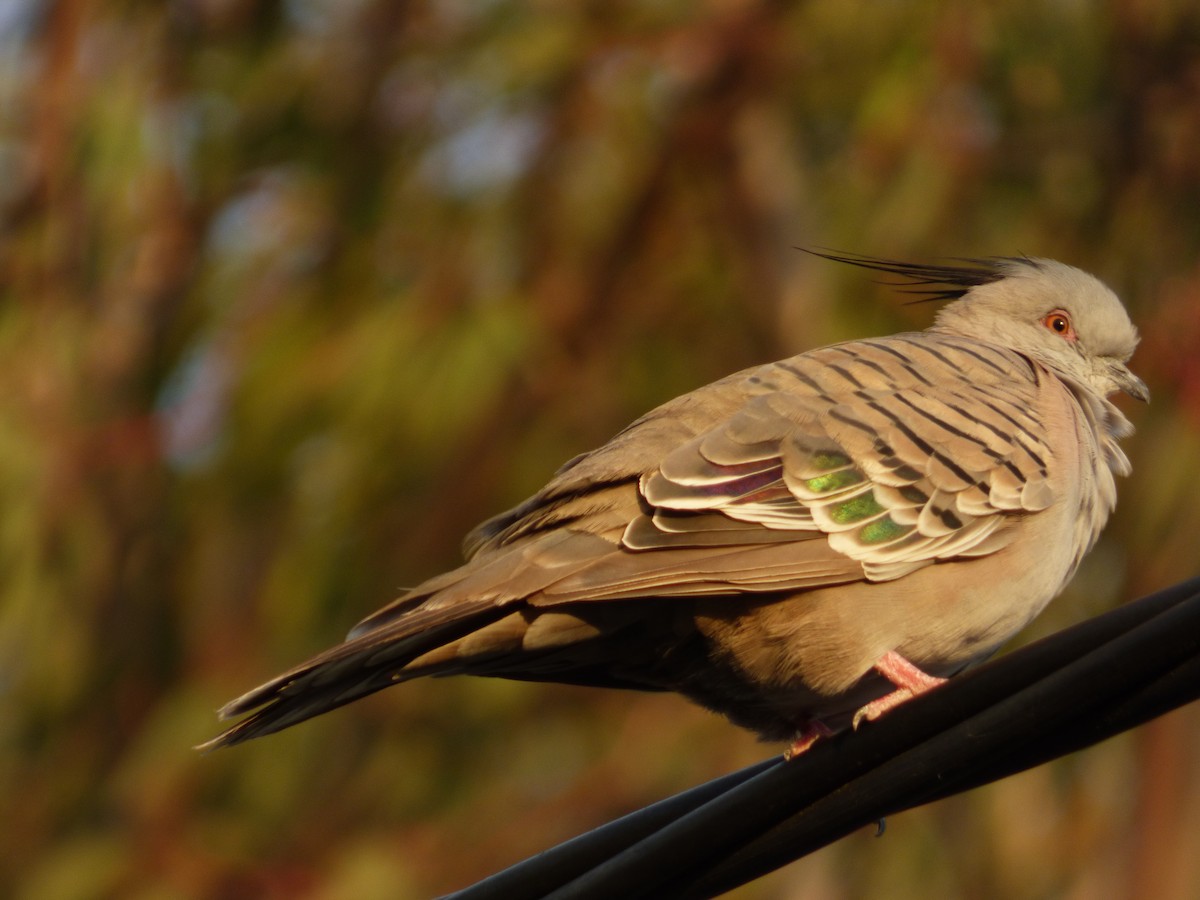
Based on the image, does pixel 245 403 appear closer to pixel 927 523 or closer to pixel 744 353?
pixel 744 353

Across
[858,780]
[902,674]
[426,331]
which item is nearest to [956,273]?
[902,674]

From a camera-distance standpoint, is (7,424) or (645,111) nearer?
(7,424)

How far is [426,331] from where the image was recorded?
6.98 m

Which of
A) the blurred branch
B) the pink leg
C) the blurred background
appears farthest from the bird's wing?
the blurred background

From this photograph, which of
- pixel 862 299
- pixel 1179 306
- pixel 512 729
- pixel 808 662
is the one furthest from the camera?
pixel 512 729

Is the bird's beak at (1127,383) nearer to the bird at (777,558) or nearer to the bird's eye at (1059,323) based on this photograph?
the bird's eye at (1059,323)

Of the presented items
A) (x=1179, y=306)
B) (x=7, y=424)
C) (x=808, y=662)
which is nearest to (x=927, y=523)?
(x=808, y=662)

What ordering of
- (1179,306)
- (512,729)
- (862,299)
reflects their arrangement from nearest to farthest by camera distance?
1. (1179,306)
2. (862,299)
3. (512,729)

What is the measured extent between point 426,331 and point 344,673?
411 centimetres

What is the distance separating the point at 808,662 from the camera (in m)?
3.22

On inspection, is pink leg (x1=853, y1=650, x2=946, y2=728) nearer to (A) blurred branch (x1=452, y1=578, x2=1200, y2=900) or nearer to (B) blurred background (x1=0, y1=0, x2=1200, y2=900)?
(A) blurred branch (x1=452, y1=578, x2=1200, y2=900)

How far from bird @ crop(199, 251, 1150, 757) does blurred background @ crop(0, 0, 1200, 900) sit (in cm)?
332

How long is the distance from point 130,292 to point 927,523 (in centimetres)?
499

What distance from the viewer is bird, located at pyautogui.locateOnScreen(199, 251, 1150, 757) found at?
9.99 ft
